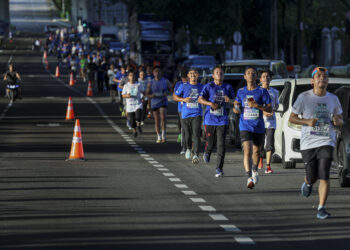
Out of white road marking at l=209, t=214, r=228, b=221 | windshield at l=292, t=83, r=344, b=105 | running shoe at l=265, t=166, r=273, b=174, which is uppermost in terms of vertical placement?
windshield at l=292, t=83, r=344, b=105

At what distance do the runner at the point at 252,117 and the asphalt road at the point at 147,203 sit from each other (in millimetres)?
557

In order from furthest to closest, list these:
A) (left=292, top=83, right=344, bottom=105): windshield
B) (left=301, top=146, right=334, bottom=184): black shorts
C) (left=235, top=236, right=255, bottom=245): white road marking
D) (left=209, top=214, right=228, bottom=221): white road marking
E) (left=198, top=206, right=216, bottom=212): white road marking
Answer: (left=292, top=83, right=344, bottom=105): windshield, (left=198, top=206, right=216, bottom=212): white road marking, (left=301, top=146, right=334, bottom=184): black shorts, (left=209, top=214, right=228, bottom=221): white road marking, (left=235, top=236, right=255, bottom=245): white road marking

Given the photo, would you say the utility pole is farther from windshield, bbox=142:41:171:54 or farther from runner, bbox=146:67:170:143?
runner, bbox=146:67:170:143

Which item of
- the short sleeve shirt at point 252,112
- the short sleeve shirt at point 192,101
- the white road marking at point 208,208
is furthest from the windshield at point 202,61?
the white road marking at point 208,208

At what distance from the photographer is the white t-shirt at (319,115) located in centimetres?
1296

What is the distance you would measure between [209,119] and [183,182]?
1.78 m

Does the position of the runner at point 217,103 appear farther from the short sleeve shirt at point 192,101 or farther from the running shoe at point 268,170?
the short sleeve shirt at point 192,101

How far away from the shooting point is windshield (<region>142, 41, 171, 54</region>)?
247 feet

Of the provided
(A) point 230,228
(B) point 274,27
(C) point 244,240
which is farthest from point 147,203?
(B) point 274,27

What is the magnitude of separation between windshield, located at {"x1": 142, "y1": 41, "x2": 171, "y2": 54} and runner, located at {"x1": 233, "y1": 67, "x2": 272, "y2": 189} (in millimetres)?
58733

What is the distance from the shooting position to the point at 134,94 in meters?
27.5

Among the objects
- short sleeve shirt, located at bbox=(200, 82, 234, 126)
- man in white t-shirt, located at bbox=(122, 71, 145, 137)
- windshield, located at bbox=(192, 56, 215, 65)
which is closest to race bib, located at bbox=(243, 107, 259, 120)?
short sleeve shirt, located at bbox=(200, 82, 234, 126)

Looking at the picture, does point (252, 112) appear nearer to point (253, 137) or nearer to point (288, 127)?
point (253, 137)

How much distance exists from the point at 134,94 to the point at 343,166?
12.0m
